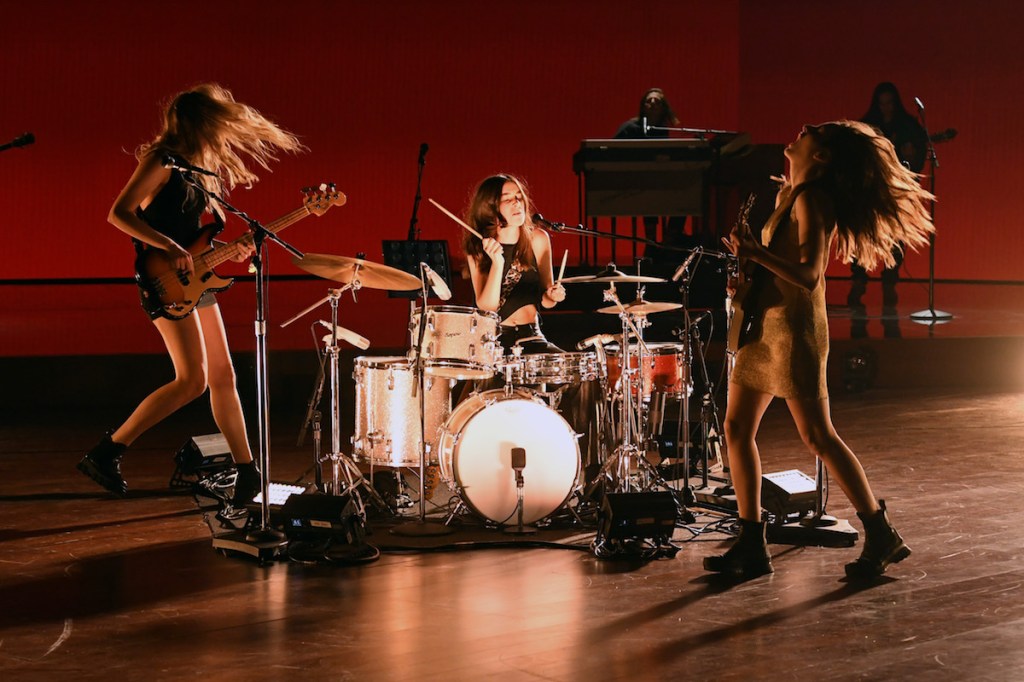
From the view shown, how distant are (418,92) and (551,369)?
9.06 meters

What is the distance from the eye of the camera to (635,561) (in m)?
4.47

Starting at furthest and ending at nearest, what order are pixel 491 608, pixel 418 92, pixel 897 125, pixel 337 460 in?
pixel 418 92, pixel 897 125, pixel 337 460, pixel 491 608

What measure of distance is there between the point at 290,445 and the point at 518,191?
6.76 ft

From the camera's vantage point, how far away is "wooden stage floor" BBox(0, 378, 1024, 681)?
3.33m

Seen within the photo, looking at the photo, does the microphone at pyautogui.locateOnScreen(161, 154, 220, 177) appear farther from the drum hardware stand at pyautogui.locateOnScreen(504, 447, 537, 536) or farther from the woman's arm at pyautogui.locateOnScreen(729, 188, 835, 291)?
the woman's arm at pyautogui.locateOnScreen(729, 188, 835, 291)

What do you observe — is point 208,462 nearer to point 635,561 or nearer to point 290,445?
point 290,445

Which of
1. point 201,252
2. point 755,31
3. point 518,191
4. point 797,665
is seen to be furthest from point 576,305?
point 755,31

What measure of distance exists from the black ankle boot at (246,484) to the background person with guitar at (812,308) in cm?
203

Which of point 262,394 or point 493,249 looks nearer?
point 262,394

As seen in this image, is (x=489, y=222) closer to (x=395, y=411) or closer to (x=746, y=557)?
(x=395, y=411)

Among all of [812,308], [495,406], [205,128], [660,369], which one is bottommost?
[495,406]

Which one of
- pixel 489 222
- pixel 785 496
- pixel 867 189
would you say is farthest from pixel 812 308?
pixel 489 222

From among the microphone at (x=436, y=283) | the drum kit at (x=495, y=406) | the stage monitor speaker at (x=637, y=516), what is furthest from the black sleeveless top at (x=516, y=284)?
the stage monitor speaker at (x=637, y=516)

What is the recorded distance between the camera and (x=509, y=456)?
193 inches
